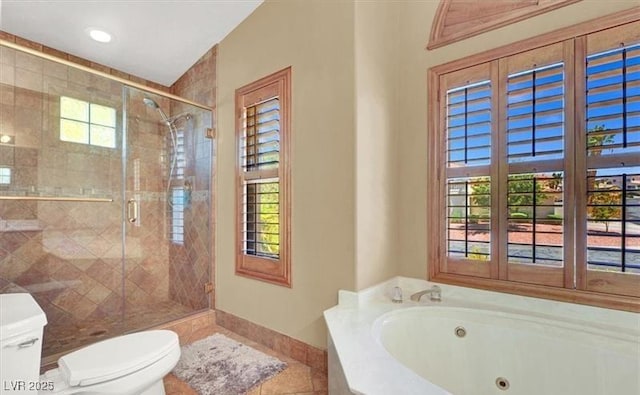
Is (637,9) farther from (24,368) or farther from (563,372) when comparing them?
(24,368)

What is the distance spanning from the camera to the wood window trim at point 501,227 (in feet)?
4.96

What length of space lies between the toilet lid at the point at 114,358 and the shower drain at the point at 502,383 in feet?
5.71

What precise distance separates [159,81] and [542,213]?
3506mm

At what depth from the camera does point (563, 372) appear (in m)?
1.46

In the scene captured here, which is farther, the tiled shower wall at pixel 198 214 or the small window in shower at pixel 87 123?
the tiled shower wall at pixel 198 214

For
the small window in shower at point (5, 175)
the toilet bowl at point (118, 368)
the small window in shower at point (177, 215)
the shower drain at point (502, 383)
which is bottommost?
the shower drain at point (502, 383)

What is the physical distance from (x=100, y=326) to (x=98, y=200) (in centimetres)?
107

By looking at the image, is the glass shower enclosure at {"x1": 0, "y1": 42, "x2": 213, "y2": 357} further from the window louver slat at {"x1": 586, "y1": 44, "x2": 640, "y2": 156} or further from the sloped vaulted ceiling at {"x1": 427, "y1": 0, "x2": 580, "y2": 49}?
the window louver slat at {"x1": 586, "y1": 44, "x2": 640, "y2": 156}

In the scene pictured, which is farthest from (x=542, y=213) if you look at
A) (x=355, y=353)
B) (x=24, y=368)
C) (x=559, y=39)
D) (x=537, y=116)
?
(x=24, y=368)

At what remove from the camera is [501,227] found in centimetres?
180

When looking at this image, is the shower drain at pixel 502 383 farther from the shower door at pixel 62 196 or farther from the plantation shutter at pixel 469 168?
the shower door at pixel 62 196

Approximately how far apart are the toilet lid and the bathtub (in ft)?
2.96

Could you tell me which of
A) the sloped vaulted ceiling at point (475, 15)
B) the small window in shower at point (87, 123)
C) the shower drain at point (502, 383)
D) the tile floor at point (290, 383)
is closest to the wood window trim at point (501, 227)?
the sloped vaulted ceiling at point (475, 15)

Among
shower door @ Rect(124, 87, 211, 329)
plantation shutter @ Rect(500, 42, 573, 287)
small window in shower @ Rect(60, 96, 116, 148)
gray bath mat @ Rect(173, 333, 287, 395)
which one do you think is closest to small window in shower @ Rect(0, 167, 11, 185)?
small window in shower @ Rect(60, 96, 116, 148)
